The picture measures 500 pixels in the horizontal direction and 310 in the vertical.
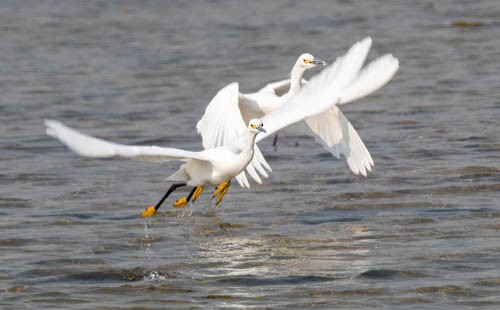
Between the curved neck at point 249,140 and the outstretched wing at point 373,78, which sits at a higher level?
the outstretched wing at point 373,78

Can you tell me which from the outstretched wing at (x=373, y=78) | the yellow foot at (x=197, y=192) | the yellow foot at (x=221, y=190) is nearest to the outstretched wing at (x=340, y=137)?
the outstretched wing at (x=373, y=78)

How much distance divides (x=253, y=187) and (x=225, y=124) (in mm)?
838

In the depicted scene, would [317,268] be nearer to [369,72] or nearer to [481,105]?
[369,72]

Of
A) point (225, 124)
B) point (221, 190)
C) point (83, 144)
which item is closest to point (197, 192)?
point (221, 190)

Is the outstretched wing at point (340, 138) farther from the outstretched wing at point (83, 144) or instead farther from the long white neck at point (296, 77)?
the outstretched wing at point (83, 144)

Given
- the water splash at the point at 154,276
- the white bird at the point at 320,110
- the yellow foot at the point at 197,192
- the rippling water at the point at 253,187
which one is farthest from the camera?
the yellow foot at the point at 197,192

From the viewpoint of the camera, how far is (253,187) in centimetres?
1219

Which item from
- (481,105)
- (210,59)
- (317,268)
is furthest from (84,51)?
(317,268)

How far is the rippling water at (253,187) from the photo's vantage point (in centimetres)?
848

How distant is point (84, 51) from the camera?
73.0 feet

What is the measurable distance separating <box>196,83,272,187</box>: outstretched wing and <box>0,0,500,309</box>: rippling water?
534 millimetres

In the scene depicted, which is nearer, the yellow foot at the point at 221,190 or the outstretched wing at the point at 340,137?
the yellow foot at the point at 221,190

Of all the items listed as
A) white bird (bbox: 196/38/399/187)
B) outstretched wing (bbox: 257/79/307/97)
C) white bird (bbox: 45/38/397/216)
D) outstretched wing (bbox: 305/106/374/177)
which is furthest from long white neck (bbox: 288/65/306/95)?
white bird (bbox: 45/38/397/216)

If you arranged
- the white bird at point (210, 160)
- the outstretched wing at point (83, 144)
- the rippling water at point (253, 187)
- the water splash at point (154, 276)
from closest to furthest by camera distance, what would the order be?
1. the outstretched wing at point (83, 144)
2. the rippling water at point (253, 187)
3. the water splash at point (154, 276)
4. the white bird at point (210, 160)
